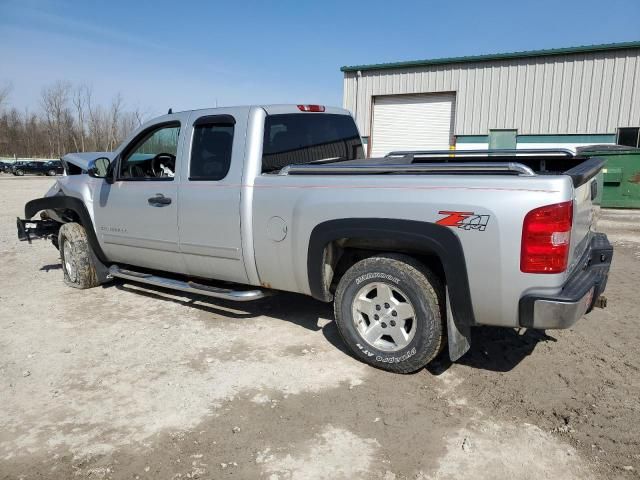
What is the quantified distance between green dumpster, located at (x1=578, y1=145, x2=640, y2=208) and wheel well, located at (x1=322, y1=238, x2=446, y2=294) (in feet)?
36.9

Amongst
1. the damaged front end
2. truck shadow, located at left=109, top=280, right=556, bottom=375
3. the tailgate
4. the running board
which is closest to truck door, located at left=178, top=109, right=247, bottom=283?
the running board

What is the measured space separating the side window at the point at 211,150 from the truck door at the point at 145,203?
0.19 meters

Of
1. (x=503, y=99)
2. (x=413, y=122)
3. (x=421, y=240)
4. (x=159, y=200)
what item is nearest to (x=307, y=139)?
(x=159, y=200)

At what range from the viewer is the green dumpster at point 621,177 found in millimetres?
13164

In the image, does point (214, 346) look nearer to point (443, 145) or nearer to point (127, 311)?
point (127, 311)

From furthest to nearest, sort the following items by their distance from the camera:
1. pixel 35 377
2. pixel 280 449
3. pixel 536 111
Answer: pixel 536 111 → pixel 35 377 → pixel 280 449

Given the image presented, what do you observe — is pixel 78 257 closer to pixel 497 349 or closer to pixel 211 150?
pixel 211 150

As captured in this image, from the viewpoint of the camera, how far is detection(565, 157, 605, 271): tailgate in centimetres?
316

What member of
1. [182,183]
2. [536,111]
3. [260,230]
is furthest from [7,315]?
[536,111]

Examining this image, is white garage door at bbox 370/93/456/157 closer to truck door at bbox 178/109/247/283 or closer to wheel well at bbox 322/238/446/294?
truck door at bbox 178/109/247/283

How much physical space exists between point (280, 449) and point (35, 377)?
212 centimetres

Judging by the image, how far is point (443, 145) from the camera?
68.7 feet

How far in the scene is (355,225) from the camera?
11.8 feet

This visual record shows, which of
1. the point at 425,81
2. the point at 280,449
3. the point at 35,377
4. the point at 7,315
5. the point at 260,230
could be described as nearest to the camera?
the point at 280,449
